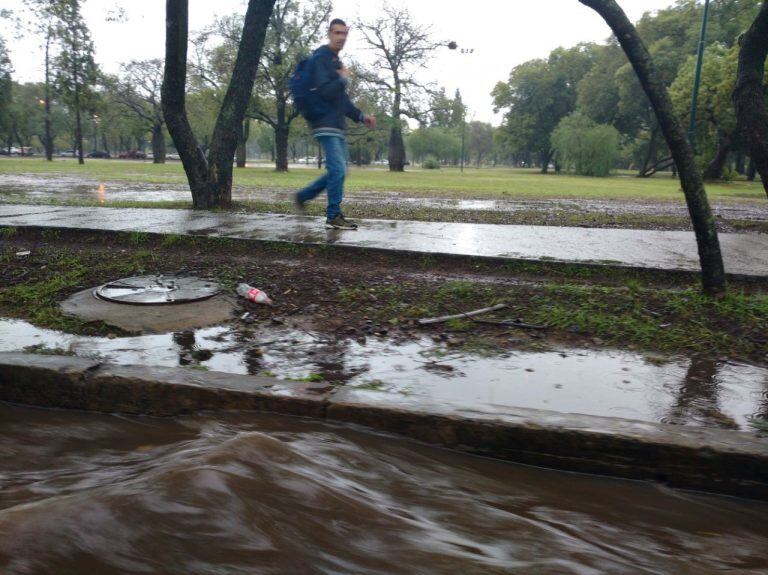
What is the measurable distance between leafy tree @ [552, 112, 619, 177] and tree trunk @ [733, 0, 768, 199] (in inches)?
Answer: 1544

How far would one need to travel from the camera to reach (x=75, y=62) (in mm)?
10312

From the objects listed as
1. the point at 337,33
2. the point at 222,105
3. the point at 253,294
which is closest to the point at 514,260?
the point at 253,294

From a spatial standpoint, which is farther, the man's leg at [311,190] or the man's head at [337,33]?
the man's leg at [311,190]

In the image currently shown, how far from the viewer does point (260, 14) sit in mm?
8602

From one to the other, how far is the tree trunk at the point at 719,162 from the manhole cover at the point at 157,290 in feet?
112

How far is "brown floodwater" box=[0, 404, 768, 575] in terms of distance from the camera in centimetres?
186

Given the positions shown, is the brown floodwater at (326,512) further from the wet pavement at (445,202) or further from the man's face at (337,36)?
the wet pavement at (445,202)

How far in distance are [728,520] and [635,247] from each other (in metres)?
4.44

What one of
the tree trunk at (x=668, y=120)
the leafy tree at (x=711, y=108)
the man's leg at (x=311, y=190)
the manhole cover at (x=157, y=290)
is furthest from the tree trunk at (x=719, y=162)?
the manhole cover at (x=157, y=290)

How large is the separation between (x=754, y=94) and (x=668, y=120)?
97.3 inches

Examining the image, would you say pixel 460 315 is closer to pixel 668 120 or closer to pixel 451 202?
pixel 668 120

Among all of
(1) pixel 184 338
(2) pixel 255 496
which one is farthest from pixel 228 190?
(2) pixel 255 496

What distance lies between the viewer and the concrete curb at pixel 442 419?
2297 millimetres

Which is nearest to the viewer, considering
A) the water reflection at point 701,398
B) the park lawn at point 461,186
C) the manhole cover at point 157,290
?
the water reflection at point 701,398
